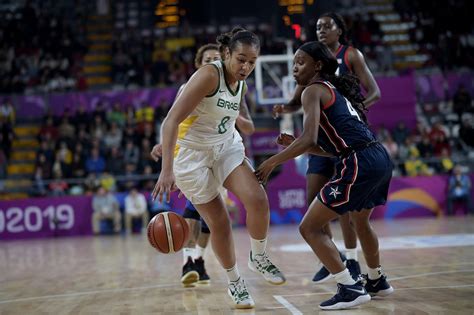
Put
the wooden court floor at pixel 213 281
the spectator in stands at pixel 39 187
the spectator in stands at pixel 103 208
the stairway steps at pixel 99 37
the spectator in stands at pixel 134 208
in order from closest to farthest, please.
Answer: the wooden court floor at pixel 213 281 < the spectator in stands at pixel 134 208 < the spectator in stands at pixel 103 208 < the spectator in stands at pixel 39 187 < the stairway steps at pixel 99 37

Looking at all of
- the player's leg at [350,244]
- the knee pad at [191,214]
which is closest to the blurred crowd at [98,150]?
the knee pad at [191,214]

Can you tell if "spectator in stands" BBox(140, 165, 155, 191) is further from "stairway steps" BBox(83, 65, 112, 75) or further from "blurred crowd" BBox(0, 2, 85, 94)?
"stairway steps" BBox(83, 65, 112, 75)

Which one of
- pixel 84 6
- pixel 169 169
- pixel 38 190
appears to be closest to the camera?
pixel 169 169

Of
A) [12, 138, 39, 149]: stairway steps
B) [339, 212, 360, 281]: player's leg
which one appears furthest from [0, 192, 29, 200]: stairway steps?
[339, 212, 360, 281]: player's leg

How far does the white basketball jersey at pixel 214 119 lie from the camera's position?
5.02 meters

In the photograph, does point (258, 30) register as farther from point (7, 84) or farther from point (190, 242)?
point (190, 242)

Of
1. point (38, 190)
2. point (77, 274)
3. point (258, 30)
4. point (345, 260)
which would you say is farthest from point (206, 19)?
point (345, 260)

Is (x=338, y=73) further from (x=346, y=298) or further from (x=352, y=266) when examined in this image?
(x=346, y=298)

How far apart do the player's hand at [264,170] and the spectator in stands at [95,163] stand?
1188 centimetres

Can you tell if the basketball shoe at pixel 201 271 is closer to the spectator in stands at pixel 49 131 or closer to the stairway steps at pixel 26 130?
the spectator in stands at pixel 49 131

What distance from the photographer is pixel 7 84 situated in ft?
63.4

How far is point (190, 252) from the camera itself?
666 cm

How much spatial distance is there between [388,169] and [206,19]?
18.7 m

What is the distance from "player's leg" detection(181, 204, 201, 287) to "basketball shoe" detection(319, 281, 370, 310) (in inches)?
72.4
